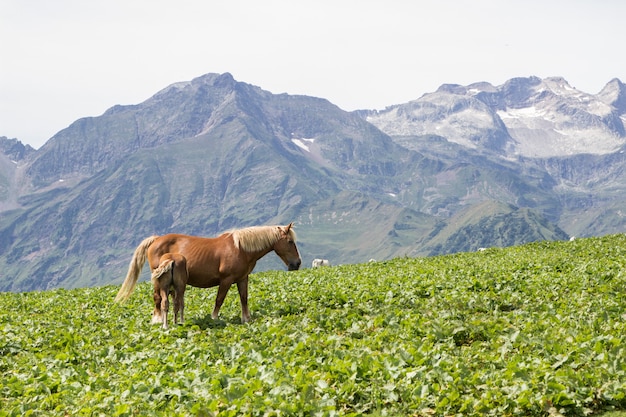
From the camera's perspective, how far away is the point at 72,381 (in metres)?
13.6

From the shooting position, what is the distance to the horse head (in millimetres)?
22000

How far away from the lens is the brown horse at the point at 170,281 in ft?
66.4

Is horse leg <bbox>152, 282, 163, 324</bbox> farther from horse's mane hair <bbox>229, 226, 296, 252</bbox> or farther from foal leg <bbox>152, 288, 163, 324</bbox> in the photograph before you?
horse's mane hair <bbox>229, 226, 296, 252</bbox>

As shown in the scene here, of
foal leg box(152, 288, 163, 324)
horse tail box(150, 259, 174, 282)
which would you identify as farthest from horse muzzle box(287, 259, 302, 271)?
foal leg box(152, 288, 163, 324)

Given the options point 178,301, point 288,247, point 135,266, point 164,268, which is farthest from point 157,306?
point 288,247

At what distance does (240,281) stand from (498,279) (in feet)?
31.5

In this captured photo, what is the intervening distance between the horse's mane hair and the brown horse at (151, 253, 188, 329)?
1.92 m

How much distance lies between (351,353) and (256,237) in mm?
8337

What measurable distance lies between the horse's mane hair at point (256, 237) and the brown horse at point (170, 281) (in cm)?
192

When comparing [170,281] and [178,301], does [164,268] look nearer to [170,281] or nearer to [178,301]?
[170,281]

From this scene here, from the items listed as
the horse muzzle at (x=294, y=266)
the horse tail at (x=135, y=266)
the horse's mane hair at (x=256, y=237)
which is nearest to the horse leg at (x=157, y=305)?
the horse tail at (x=135, y=266)

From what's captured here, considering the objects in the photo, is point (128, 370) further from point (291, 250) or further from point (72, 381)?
point (291, 250)

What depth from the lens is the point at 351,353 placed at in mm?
13898

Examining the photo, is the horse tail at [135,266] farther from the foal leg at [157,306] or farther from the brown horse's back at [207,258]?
the foal leg at [157,306]
